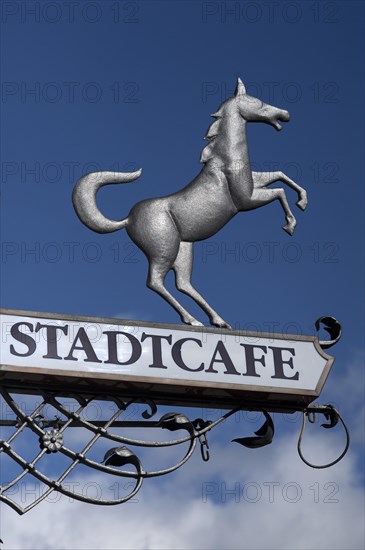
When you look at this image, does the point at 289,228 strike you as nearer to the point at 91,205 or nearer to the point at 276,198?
the point at 276,198

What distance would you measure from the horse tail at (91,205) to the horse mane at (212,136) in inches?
38.6

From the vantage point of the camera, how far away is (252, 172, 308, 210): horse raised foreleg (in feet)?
41.9

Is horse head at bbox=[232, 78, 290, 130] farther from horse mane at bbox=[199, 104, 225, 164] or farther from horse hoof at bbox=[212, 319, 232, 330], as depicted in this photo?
horse hoof at bbox=[212, 319, 232, 330]

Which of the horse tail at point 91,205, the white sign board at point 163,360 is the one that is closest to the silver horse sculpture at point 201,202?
the horse tail at point 91,205

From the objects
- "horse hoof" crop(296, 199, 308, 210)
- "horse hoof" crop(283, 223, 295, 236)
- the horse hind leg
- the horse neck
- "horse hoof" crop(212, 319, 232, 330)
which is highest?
the horse neck

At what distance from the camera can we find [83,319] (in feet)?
38.1

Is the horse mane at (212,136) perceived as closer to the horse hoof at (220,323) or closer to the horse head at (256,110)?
the horse head at (256,110)

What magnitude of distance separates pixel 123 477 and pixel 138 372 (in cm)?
85

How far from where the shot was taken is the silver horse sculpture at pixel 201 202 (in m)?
12.2

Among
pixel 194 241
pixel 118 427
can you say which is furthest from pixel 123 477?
pixel 194 241

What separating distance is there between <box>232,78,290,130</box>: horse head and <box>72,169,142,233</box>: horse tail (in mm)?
1473

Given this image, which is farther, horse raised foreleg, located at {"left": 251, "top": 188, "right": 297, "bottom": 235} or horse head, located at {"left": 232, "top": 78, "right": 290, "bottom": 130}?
horse head, located at {"left": 232, "top": 78, "right": 290, "bottom": 130}

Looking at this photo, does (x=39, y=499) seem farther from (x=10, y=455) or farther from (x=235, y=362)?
(x=235, y=362)

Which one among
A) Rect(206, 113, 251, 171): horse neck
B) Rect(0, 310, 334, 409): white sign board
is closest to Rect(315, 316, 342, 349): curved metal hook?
Rect(0, 310, 334, 409): white sign board
